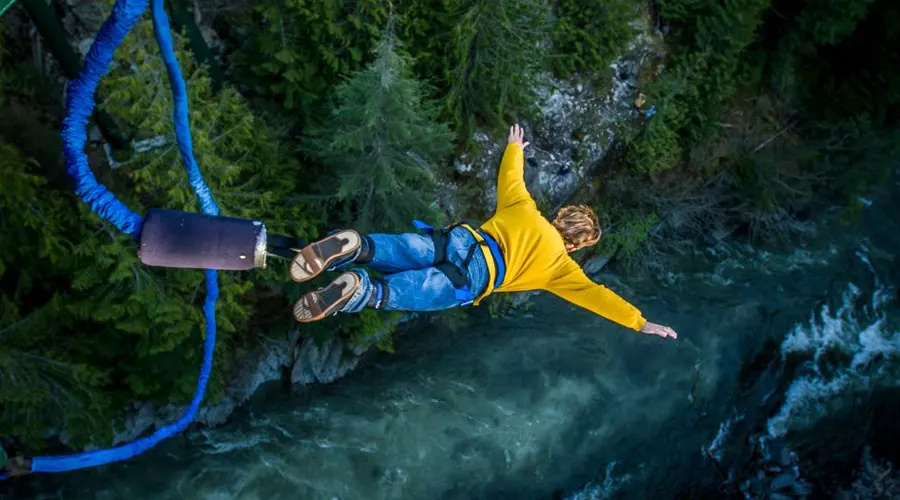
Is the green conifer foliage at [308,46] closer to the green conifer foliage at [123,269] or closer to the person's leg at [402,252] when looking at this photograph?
the green conifer foliage at [123,269]

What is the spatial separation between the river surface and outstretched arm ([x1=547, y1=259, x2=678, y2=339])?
4.06 m

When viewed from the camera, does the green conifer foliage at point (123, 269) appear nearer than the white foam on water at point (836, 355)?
Yes

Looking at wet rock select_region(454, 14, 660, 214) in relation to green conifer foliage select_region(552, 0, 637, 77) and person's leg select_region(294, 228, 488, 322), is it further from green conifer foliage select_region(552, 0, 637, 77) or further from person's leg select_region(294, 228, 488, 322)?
person's leg select_region(294, 228, 488, 322)

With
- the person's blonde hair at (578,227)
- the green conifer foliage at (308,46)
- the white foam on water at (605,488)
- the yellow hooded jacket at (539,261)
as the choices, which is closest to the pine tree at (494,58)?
the green conifer foliage at (308,46)

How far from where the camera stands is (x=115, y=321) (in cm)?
583


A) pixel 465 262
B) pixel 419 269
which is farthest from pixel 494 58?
pixel 419 269

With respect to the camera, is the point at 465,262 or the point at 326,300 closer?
the point at 326,300

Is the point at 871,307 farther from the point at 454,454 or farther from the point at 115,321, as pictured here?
Answer: the point at 115,321

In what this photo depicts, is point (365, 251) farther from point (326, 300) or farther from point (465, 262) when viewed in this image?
point (465, 262)

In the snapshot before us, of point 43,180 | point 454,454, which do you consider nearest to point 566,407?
point 454,454

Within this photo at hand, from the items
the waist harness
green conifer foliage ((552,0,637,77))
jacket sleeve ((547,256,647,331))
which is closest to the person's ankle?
the waist harness

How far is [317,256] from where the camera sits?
4.00 meters

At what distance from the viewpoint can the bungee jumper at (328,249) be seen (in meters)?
3.36

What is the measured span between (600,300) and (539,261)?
584 mm
